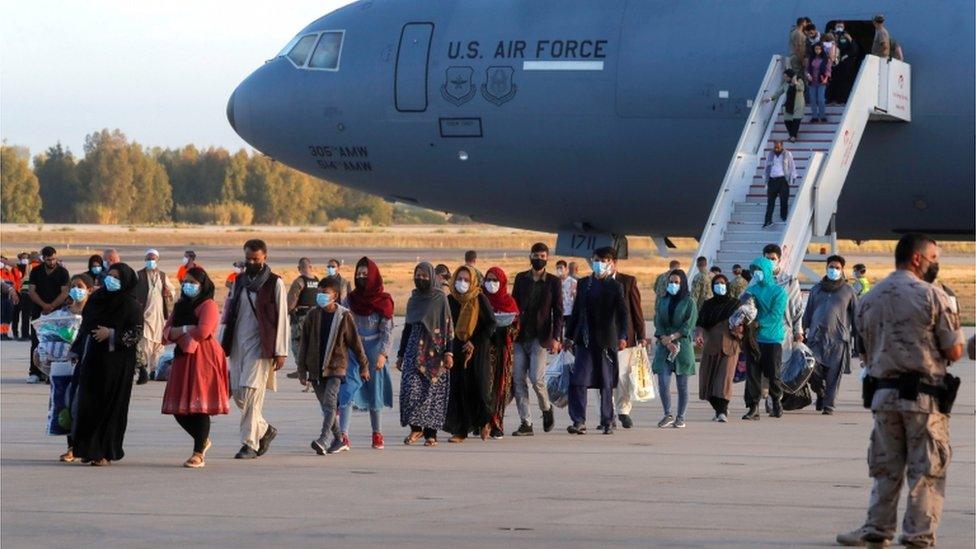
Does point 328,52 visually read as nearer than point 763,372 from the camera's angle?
No

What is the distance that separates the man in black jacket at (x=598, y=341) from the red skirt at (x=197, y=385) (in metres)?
4.08

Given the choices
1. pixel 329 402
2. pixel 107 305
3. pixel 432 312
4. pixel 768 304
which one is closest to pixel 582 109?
pixel 768 304

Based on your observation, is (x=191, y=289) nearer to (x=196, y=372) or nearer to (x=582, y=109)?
(x=196, y=372)

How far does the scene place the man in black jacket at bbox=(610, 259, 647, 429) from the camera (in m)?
18.6

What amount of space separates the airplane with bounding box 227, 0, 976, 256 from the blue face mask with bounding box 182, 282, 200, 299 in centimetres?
1147

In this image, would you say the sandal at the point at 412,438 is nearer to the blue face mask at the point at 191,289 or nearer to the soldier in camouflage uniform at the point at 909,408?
the blue face mask at the point at 191,289

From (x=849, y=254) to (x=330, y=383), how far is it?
7212 cm

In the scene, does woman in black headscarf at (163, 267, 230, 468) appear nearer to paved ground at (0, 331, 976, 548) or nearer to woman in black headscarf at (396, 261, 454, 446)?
paved ground at (0, 331, 976, 548)

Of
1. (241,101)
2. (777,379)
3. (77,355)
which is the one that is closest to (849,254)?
(241,101)

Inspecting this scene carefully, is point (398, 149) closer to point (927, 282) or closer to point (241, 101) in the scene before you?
point (241, 101)

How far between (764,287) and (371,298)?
4.97 meters

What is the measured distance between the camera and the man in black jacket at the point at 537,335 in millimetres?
18516

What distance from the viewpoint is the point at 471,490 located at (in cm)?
1356

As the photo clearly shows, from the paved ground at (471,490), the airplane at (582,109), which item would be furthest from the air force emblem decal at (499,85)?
A: the paved ground at (471,490)
